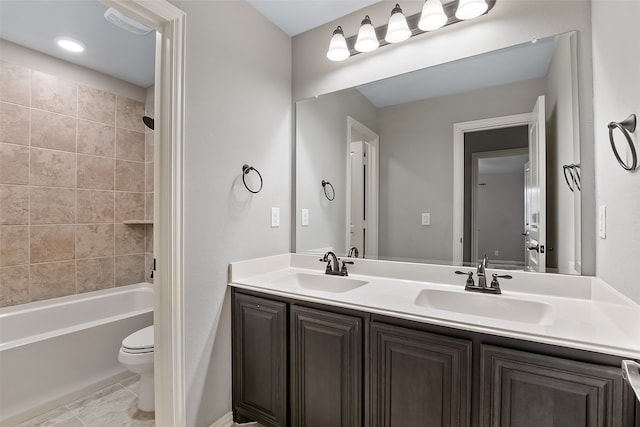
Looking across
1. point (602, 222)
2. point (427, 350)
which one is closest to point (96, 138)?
point (427, 350)

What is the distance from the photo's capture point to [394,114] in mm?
1844

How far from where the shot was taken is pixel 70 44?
2.25m

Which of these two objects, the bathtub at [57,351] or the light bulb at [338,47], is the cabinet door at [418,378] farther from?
the bathtub at [57,351]

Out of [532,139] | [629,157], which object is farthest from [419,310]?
[532,139]

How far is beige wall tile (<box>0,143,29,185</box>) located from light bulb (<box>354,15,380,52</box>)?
2606mm

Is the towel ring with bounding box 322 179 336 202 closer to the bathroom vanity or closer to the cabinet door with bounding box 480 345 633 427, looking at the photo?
the bathroom vanity

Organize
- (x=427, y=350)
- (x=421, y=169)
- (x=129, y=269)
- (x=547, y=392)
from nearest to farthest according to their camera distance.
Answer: (x=547, y=392), (x=427, y=350), (x=421, y=169), (x=129, y=269)

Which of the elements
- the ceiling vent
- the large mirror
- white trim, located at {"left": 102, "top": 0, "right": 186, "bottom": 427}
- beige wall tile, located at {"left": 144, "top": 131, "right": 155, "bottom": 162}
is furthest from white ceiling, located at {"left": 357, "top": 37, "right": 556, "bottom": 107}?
beige wall tile, located at {"left": 144, "top": 131, "right": 155, "bottom": 162}

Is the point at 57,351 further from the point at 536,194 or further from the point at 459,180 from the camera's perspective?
the point at 536,194

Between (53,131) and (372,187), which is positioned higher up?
(53,131)

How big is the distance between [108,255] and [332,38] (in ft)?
8.84

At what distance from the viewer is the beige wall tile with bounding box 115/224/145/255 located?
2834 mm

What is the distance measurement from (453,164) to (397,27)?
32.3 inches

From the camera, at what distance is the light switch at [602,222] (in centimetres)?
115
